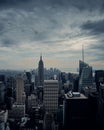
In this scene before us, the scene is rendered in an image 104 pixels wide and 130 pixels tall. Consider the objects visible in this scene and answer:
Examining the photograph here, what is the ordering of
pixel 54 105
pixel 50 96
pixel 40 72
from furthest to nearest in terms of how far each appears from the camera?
pixel 40 72, pixel 50 96, pixel 54 105

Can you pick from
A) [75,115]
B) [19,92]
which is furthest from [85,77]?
[75,115]

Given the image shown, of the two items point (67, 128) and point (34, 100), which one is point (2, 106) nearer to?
point (34, 100)

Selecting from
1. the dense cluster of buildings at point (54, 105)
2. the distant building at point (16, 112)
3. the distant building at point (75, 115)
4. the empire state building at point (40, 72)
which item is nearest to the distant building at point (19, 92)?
the dense cluster of buildings at point (54, 105)

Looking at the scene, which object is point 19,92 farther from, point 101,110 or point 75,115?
point 101,110

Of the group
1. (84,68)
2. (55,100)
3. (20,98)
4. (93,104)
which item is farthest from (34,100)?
(93,104)

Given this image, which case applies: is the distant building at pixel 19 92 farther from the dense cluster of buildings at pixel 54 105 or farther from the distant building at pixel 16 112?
the distant building at pixel 16 112

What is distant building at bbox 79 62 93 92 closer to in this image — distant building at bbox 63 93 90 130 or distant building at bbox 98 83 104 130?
distant building at bbox 98 83 104 130

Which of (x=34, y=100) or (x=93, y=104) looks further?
(x=34, y=100)
